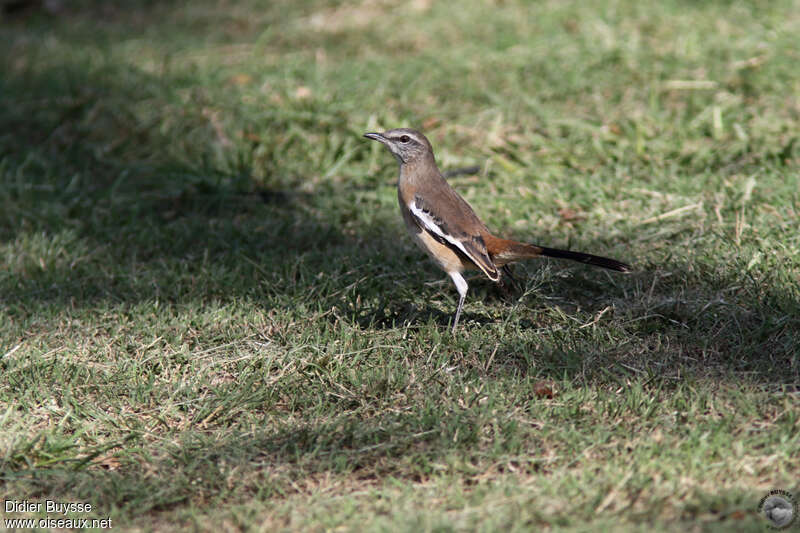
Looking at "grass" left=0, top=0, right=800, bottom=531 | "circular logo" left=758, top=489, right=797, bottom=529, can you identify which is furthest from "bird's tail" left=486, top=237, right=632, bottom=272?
"circular logo" left=758, top=489, right=797, bottom=529

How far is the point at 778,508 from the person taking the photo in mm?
3084

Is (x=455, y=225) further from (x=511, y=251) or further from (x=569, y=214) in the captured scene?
(x=569, y=214)

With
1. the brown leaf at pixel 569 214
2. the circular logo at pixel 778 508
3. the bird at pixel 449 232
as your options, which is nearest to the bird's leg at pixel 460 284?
the bird at pixel 449 232

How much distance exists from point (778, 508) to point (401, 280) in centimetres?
269

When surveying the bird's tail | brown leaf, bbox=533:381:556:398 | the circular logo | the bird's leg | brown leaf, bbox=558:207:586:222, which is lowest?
brown leaf, bbox=533:381:556:398

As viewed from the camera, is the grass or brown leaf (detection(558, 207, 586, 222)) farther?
brown leaf (detection(558, 207, 586, 222))

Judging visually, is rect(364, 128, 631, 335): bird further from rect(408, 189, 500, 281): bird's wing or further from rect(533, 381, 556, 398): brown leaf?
rect(533, 381, 556, 398): brown leaf

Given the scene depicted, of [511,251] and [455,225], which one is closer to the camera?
[511,251]

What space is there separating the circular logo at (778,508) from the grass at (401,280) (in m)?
0.04

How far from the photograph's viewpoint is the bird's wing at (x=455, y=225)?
183 inches

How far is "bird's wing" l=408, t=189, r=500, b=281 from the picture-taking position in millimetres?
4645

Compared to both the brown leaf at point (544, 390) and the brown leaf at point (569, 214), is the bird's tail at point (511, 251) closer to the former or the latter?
the brown leaf at point (544, 390)

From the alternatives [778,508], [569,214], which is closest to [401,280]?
[569,214]

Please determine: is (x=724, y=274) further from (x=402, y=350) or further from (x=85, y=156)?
(x=85, y=156)
